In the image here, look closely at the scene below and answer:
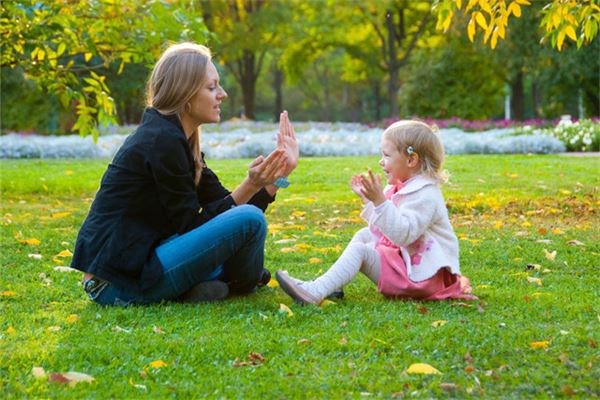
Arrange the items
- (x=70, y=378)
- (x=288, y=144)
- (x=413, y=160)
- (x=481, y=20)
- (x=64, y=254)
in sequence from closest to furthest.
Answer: (x=70, y=378), (x=413, y=160), (x=288, y=144), (x=481, y=20), (x=64, y=254)

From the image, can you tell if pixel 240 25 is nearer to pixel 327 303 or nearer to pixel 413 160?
pixel 413 160

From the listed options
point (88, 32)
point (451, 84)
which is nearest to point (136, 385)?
point (88, 32)

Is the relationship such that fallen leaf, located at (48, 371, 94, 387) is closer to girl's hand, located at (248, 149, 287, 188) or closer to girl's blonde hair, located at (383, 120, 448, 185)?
girl's hand, located at (248, 149, 287, 188)

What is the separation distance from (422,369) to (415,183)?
1365 mm

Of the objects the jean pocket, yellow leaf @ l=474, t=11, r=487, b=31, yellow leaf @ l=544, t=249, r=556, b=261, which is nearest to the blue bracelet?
the jean pocket

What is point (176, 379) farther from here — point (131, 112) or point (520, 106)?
point (131, 112)

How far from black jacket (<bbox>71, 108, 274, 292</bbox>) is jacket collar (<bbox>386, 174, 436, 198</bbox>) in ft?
3.12

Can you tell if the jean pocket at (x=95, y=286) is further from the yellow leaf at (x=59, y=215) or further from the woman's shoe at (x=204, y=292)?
the yellow leaf at (x=59, y=215)

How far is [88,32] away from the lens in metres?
8.49

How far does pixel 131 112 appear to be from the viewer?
42.3m

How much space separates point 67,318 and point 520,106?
30820 mm

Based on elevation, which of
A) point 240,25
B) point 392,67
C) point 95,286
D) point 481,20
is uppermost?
point 240,25

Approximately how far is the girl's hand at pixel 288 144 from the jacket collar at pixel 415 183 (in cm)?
56

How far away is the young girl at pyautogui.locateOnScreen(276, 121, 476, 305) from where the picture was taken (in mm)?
4078
